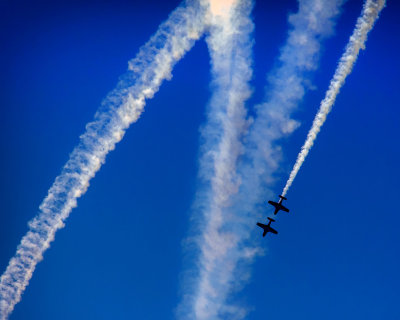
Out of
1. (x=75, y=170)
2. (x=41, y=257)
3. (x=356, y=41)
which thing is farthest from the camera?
(x=41, y=257)

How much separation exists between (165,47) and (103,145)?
5967mm

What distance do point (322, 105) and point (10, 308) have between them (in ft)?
69.7

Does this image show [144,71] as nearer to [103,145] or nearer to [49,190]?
[103,145]

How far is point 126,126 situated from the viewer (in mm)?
22609

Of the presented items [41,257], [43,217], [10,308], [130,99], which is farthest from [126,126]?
[10,308]

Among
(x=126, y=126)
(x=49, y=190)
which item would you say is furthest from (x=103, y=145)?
(x=49, y=190)

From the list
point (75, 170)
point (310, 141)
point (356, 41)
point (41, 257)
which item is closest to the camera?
point (356, 41)

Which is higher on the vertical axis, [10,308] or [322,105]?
[322,105]

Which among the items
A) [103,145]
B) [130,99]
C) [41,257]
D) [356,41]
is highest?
[356,41]

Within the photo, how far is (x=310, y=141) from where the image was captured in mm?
21344

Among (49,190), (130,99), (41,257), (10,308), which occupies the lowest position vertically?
(10,308)

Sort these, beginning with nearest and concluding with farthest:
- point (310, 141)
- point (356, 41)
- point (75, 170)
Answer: point (356, 41) < point (310, 141) < point (75, 170)

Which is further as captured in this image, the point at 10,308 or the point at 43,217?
the point at 10,308

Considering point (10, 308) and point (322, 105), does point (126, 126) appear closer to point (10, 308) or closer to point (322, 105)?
point (322, 105)
